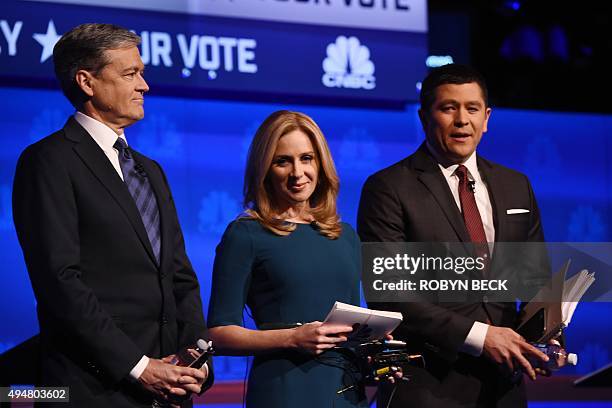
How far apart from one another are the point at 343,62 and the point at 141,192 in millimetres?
2973

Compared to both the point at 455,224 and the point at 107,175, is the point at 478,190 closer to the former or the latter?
the point at 455,224

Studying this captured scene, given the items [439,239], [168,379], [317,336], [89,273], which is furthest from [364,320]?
[89,273]

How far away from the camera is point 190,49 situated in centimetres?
539

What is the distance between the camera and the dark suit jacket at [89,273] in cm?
261

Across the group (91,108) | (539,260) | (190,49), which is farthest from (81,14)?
(539,260)

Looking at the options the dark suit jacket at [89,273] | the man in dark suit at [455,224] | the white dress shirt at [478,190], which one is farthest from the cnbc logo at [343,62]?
the dark suit jacket at [89,273]

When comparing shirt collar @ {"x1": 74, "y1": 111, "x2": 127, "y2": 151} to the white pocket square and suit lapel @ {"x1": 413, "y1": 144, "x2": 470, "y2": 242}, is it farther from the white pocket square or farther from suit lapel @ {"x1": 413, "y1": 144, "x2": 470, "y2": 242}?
the white pocket square

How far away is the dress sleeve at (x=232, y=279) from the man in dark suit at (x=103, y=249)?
0.24ft

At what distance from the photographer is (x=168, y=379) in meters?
2.65

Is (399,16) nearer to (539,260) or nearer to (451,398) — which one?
(539,260)

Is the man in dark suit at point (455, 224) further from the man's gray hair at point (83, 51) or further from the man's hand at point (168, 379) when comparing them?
the man's gray hair at point (83, 51)

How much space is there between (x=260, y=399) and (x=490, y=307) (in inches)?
37.7

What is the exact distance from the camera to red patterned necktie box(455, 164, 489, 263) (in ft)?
11.3

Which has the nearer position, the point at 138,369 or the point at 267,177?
the point at 138,369
